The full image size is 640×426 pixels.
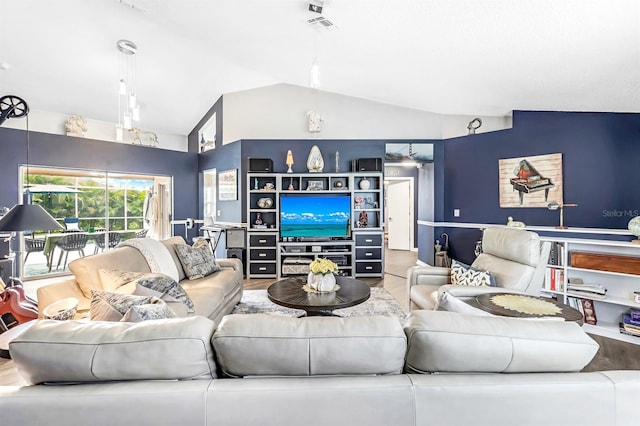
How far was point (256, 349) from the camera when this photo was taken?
1.03m

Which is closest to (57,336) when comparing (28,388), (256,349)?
(28,388)

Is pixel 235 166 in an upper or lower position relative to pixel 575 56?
lower

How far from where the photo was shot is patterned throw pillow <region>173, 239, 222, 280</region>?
341 centimetres

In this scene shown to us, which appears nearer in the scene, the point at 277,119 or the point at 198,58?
the point at 198,58

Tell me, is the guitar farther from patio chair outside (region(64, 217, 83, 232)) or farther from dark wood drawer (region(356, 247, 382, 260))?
dark wood drawer (region(356, 247, 382, 260))

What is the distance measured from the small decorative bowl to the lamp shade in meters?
0.90

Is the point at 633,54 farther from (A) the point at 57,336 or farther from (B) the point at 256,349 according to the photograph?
(A) the point at 57,336

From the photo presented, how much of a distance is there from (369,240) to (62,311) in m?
4.40

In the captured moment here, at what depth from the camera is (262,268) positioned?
18.1 ft

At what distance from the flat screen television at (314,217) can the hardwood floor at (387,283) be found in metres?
0.94

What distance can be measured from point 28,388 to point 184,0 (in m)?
3.64

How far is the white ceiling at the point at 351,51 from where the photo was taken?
266 cm

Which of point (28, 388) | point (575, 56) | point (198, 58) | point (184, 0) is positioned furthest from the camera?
point (198, 58)

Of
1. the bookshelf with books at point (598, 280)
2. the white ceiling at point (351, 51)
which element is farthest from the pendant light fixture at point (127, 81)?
the bookshelf with books at point (598, 280)
